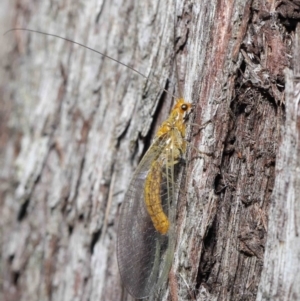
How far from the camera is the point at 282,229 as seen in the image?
7.64 feet

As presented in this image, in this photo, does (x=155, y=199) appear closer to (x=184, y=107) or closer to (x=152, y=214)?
(x=152, y=214)

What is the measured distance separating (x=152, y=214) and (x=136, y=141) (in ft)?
2.23

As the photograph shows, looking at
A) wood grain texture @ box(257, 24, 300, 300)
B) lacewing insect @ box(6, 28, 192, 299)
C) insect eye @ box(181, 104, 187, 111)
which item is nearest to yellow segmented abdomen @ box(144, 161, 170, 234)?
lacewing insect @ box(6, 28, 192, 299)

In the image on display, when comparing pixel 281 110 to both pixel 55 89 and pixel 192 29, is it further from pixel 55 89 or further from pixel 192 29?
pixel 55 89

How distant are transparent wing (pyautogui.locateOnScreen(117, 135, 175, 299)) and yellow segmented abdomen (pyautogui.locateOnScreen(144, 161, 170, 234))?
33mm

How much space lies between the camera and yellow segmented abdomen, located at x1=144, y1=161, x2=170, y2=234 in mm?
3092

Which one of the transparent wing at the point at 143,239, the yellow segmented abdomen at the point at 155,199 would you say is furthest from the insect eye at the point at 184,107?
the yellow segmented abdomen at the point at 155,199

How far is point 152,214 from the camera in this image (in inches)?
129

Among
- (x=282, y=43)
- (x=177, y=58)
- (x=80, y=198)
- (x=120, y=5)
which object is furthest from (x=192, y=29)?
(x=80, y=198)

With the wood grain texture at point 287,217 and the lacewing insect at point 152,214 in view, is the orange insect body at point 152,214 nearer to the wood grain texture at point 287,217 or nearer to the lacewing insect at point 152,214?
the lacewing insect at point 152,214

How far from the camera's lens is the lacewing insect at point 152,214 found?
304cm

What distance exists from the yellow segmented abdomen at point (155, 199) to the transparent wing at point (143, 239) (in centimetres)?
3

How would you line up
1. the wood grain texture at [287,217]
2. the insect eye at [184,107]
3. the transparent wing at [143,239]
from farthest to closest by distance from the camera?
the insect eye at [184,107] < the transparent wing at [143,239] < the wood grain texture at [287,217]

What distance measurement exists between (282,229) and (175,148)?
1140mm
